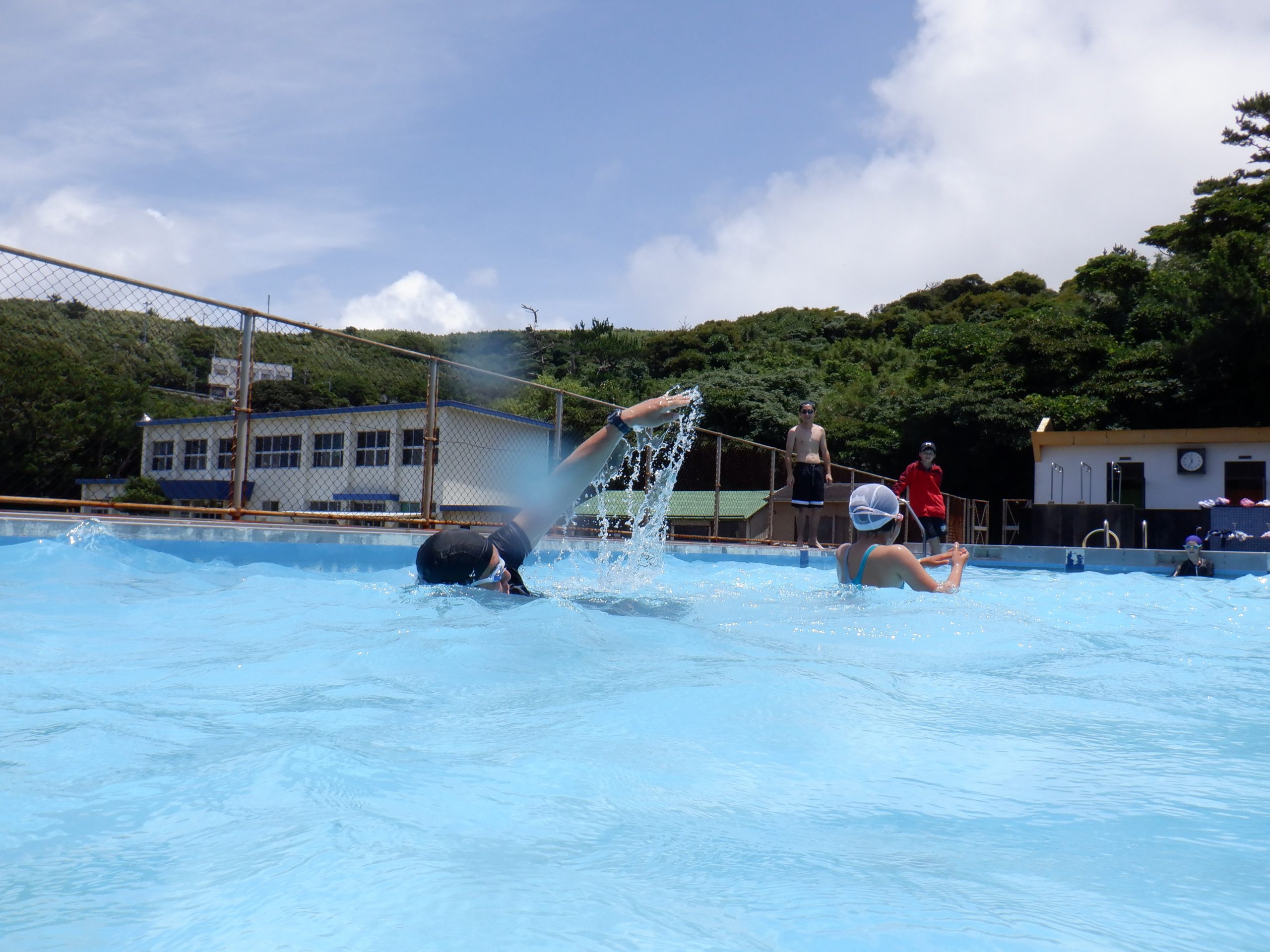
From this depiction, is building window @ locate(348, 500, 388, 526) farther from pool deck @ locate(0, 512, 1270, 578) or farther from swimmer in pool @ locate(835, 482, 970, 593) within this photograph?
swimmer in pool @ locate(835, 482, 970, 593)

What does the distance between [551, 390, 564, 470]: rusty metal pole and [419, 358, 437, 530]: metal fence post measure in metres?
1.58

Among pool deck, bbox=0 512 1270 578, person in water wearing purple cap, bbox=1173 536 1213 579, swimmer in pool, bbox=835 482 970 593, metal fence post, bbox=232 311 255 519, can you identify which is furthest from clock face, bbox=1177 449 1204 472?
metal fence post, bbox=232 311 255 519

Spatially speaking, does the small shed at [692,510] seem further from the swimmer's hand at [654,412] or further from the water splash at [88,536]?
the swimmer's hand at [654,412]

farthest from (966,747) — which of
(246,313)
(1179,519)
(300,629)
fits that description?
(1179,519)

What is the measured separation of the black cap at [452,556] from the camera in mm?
3723

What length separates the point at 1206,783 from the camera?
6.66 feet

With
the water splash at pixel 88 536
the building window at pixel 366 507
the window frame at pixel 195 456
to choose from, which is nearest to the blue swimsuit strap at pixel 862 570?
the water splash at pixel 88 536

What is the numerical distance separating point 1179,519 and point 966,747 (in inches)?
670

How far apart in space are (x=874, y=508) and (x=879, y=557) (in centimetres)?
33

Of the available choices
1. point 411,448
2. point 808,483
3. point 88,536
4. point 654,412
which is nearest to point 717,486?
point 808,483

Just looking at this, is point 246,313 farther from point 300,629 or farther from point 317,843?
point 317,843

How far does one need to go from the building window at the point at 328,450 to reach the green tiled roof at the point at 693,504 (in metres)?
7.52

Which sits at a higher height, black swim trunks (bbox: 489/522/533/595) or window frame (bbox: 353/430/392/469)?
window frame (bbox: 353/430/392/469)

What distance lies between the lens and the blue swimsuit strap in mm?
5246
